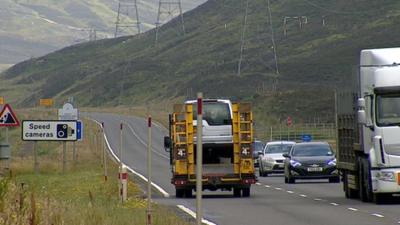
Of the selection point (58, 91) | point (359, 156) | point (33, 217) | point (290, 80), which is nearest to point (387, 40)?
point (290, 80)

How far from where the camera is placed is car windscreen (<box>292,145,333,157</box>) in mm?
43406

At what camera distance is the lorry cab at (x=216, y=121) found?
113 ft

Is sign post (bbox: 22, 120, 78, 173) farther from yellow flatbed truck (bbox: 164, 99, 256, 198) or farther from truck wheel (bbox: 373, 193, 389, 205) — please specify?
truck wheel (bbox: 373, 193, 389, 205)

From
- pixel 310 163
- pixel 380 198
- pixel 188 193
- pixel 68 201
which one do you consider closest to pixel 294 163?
pixel 310 163

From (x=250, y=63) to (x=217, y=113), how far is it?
106 metres

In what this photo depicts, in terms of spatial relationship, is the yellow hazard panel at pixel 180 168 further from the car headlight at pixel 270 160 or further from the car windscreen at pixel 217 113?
the car headlight at pixel 270 160

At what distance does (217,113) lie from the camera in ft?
116

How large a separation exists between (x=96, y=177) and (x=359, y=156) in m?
14.4

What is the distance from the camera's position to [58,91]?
582 feet

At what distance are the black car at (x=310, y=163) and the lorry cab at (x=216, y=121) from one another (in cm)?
765

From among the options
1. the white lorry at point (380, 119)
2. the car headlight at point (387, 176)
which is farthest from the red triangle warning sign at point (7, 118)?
the car headlight at point (387, 176)

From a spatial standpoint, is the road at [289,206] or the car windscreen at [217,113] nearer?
the road at [289,206]

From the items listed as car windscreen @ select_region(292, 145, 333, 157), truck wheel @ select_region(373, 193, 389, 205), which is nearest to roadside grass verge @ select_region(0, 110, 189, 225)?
truck wheel @ select_region(373, 193, 389, 205)

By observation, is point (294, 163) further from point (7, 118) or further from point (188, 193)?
point (7, 118)
